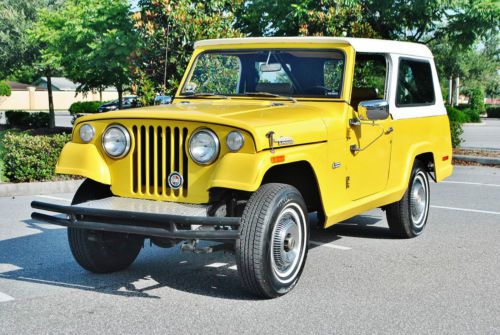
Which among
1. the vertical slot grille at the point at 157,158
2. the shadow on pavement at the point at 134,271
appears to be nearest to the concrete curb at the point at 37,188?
the shadow on pavement at the point at 134,271

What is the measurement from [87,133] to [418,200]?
3.97 metres

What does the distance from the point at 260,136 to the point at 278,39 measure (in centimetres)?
202

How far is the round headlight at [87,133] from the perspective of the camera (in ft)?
19.0

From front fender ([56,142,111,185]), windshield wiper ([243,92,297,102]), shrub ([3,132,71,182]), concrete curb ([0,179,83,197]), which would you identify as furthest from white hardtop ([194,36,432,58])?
shrub ([3,132,71,182])

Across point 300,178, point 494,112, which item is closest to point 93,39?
point 300,178

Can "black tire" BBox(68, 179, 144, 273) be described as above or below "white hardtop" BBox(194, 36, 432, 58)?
below

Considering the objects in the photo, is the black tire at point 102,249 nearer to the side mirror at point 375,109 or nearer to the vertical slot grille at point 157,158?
the vertical slot grille at point 157,158

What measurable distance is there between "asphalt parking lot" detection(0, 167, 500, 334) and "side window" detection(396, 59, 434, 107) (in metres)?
1.51

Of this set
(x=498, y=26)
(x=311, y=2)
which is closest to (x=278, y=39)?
(x=311, y=2)

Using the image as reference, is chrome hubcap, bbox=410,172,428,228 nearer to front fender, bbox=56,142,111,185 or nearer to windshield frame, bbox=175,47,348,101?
windshield frame, bbox=175,47,348,101

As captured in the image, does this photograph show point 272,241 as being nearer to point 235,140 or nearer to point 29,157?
point 235,140

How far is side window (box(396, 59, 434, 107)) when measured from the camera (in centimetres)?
756

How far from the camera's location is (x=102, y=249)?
6.14 m

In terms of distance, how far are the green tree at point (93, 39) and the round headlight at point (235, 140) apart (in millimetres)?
15240
